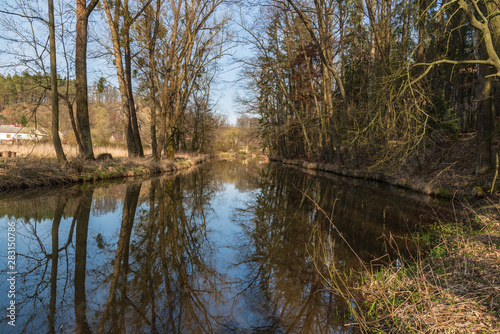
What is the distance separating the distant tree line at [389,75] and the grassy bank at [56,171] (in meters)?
9.01

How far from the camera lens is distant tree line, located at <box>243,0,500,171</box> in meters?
5.64

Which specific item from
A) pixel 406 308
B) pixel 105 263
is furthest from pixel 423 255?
pixel 105 263

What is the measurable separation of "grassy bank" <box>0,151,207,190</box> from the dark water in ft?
3.64

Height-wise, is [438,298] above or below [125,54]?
below

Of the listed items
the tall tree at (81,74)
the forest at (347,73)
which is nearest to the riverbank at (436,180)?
the forest at (347,73)

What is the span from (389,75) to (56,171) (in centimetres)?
1025

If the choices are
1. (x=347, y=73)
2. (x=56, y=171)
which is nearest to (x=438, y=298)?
(x=56, y=171)

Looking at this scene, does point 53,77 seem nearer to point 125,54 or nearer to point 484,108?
point 125,54

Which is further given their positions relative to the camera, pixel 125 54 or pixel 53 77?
pixel 125 54

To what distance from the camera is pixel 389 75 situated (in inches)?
253

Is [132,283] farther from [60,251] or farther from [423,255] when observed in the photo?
[423,255]

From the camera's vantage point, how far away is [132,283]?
289cm

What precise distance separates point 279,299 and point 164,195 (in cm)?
626

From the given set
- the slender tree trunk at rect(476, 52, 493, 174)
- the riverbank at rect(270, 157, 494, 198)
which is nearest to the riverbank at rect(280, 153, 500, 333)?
the riverbank at rect(270, 157, 494, 198)
